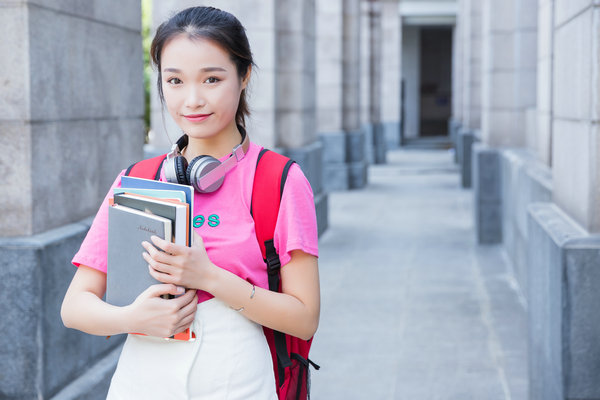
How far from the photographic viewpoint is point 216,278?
6.40 feet

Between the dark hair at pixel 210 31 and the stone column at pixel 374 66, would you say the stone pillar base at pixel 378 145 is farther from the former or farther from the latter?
the dark hair at pixel 210 31

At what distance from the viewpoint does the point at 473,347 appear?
6477 mm

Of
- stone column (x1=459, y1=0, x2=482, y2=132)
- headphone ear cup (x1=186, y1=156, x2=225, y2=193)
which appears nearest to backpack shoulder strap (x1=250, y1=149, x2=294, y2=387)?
headphone ear cup (x1=186, y1=156, x2=225, y2=193)

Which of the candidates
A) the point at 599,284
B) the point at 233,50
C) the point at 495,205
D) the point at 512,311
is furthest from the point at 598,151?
the point at 495,205

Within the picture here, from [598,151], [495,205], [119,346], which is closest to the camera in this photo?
[598,151]

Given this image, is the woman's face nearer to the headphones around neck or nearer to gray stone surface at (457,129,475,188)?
the headphones around neck

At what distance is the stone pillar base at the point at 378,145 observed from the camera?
2508cm

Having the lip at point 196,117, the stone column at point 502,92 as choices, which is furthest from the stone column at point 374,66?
the lip at point 196,117

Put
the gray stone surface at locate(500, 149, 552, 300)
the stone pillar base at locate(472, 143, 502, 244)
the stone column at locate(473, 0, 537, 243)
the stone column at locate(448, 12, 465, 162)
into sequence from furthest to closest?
the stone column at locate(448, 12, 465, 162), the stone pillar base at locate(472, 143, 502, 244), the stone column at locate(473, 0, 537, 243), the gray stone surface at locate(500, 149, 552, 300)

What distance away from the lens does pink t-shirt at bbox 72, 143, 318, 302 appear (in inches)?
80.0

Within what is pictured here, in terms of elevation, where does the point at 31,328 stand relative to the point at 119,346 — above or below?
above

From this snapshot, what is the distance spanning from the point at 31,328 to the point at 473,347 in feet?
12.6

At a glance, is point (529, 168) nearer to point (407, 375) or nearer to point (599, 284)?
point (407, 375)

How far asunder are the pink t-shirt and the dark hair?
295mm
